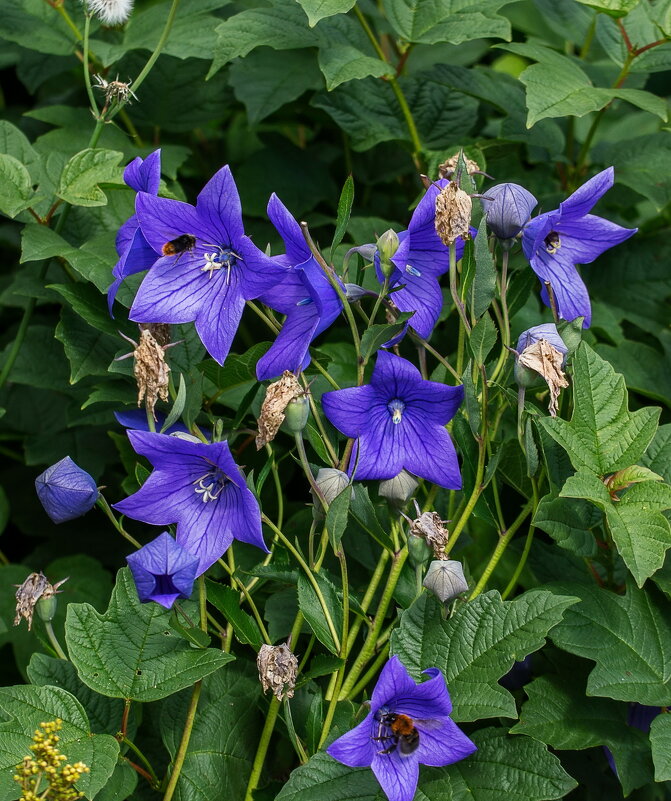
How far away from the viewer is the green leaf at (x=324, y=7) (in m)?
1.52

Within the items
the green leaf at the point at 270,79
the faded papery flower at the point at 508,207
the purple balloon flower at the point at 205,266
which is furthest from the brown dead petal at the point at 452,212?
the green leaf at the point at 270,79

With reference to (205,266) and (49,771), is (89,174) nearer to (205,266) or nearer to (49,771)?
(205,266)

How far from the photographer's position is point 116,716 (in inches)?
50.8

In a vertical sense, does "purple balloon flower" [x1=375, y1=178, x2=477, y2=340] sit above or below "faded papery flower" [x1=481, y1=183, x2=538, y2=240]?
below

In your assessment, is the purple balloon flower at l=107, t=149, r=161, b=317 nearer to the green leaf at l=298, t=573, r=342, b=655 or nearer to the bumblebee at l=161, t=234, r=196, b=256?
the bumblebee at l=161, t=234, r=196, b=256

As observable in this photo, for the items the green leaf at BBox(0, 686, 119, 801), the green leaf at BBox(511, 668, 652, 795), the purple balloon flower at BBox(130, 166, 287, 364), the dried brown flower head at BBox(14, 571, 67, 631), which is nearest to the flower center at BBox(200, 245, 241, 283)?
the purple balloon flower at BBox(130, 166, 287, 364)

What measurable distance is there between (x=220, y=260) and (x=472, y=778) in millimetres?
741

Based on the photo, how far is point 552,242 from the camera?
1.37 meters

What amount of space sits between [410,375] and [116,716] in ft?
2.00

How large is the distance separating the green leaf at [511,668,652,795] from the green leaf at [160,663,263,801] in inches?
15.2

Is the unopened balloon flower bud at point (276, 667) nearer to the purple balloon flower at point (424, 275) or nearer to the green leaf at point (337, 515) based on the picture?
the green leaf at point (337, 515)

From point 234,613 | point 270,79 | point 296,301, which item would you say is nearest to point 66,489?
point 234,613

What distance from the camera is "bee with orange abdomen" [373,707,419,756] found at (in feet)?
3.69

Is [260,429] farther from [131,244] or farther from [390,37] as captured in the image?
[390,37]
